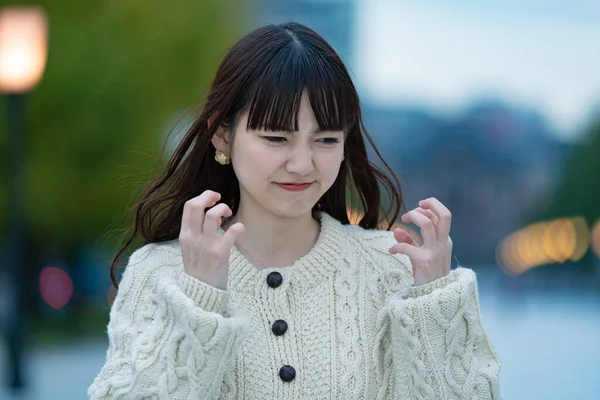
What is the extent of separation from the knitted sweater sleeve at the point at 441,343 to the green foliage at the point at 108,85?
10717 mm

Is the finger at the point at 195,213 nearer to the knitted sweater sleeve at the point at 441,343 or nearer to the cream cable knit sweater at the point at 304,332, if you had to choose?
the cream cable knit sweater at the point at 304,332

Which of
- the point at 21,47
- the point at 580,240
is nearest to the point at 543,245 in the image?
the point at 580,240

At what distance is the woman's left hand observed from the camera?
8.46 feet

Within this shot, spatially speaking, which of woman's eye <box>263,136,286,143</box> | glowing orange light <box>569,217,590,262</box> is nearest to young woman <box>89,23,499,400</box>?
woman's eye <box>263,136,286,143</box>

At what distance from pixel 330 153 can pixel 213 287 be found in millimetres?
440

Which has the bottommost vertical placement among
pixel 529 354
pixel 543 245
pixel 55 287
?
pixel 55 287

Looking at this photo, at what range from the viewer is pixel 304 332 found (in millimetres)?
2703

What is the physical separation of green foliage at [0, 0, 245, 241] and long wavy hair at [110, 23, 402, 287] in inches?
403

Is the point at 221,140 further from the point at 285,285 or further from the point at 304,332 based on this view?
the point at 304,332

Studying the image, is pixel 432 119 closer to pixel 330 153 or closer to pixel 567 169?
pixel 567 169

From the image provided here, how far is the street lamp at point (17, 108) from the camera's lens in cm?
1024

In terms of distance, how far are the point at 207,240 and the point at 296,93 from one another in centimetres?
42

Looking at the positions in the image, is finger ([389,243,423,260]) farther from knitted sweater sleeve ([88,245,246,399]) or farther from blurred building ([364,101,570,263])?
blurred building ([364,101,570,263])

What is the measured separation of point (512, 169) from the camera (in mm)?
18062
